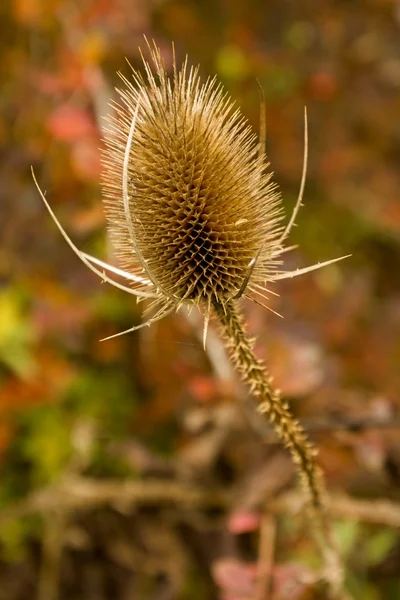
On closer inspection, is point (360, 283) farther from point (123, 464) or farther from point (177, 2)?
point (177, 2)

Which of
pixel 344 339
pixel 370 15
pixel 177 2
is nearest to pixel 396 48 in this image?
pixel 370 15

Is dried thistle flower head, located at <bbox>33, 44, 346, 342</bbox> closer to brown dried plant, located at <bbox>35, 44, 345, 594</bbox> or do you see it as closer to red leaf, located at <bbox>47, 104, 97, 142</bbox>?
brown dried plant, located at <bbox>35, 44, 345, 594</bbox>

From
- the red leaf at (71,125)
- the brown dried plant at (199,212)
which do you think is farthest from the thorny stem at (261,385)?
the red leaf at (71,125)

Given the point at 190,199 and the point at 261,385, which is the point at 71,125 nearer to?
the point at 190,199

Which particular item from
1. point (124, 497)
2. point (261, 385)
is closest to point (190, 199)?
point (261, 385)

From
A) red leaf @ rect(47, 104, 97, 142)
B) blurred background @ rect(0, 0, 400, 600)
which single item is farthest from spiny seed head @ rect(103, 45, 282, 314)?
red leaf @ rect(47, 104, 97, 142)

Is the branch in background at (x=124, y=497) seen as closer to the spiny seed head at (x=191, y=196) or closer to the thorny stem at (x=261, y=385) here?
the thorny stem at (x=261, y=385)

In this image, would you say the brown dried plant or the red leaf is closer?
the brown dried plant

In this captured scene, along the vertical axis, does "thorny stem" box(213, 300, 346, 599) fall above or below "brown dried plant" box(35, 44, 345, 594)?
below
